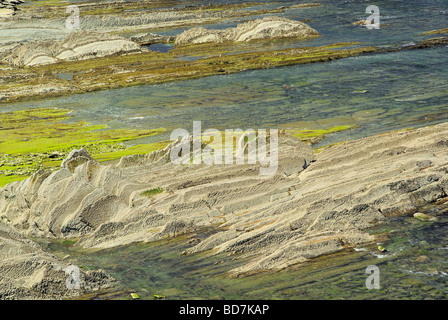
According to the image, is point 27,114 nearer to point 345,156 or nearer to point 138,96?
point 138,96

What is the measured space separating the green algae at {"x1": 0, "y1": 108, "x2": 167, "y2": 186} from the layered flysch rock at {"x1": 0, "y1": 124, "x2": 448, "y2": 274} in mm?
4255

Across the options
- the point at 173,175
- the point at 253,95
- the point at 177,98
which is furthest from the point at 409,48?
the point at 173,175

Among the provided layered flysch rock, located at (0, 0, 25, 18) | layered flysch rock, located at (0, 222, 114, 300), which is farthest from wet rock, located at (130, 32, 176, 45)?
layered flysch rock, located at (0, 222, 114, 300)

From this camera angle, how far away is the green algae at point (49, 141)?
23.7 metres

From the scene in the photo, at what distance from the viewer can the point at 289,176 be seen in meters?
18.7

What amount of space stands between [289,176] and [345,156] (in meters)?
2.28

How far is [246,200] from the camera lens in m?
17.4

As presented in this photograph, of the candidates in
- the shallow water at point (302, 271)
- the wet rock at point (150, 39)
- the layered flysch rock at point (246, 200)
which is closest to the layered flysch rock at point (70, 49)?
the wet rock at point (150, 39)

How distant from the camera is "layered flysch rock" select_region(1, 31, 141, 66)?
46328 millimetres

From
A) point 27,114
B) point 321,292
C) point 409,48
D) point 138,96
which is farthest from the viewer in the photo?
point 409,48

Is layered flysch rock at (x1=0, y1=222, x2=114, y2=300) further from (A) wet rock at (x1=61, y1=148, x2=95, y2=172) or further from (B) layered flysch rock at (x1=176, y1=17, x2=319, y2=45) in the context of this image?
(B) layered flysch rock at (x1=176, y1=17, x2=319, y2=45)

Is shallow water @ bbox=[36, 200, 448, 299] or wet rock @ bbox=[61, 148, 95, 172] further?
wet rock @ bbox=[61, 148, 95, 172]

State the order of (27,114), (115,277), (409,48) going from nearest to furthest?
(115,277)
(27,114)
(409,48)

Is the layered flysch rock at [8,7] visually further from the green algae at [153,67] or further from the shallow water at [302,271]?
the shallow water at [302,271]
